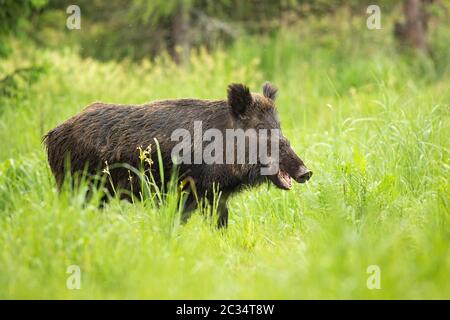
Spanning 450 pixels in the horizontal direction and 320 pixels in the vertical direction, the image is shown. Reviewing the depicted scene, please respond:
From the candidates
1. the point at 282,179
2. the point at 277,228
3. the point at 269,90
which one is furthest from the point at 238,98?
the point at 277,228

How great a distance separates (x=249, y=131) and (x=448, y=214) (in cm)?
177

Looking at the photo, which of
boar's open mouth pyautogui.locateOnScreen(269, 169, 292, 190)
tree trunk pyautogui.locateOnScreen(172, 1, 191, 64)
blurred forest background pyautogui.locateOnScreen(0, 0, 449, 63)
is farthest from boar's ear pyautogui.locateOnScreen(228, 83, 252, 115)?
tree trunk pyautogui.locateOnScreen(172, 1, 191, 64)

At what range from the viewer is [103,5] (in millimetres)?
14148

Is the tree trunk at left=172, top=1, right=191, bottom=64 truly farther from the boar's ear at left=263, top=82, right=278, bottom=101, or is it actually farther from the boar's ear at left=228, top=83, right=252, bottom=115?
the boar's ear at left=228, top=83, right=252, bottom=115

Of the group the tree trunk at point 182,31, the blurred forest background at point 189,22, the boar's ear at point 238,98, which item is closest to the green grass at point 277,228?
the boar's ear at point 238,98

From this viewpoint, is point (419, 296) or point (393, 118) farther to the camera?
point (393, 118)

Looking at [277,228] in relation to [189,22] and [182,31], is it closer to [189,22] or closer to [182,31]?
[182,31]

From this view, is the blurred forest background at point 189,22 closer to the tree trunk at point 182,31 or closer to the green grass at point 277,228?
the tree trunk at point 182,31

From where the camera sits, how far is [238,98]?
566 cm

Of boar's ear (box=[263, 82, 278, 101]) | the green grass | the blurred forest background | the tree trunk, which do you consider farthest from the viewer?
the blurred forest background

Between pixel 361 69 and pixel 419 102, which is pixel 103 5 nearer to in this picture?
pixel 361 69

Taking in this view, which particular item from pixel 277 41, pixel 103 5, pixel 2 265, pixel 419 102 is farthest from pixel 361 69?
pixel 2 265

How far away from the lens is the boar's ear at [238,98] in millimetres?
5594

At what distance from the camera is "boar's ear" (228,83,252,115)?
5594mm
